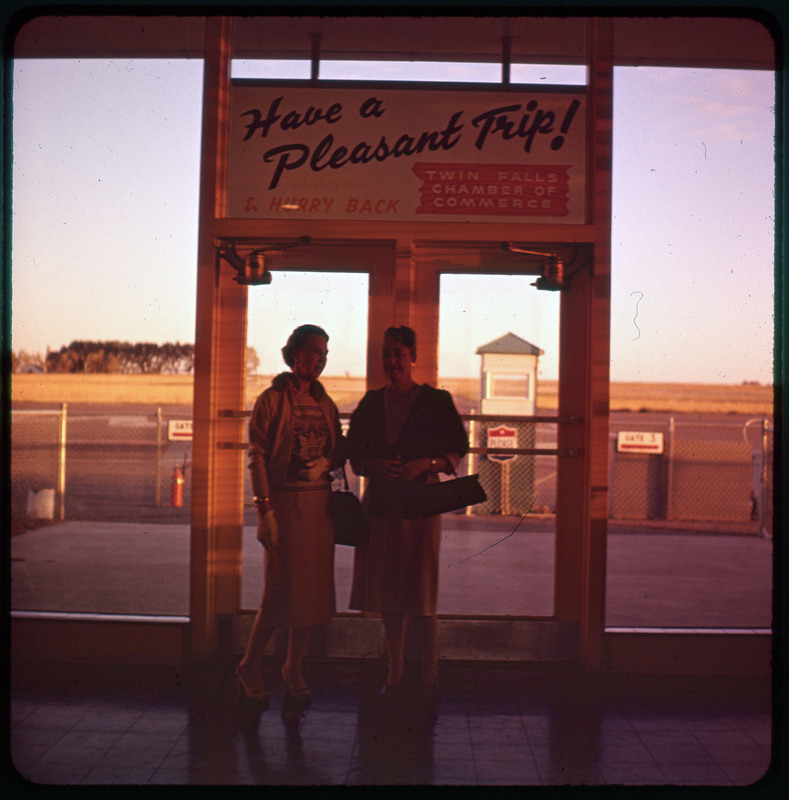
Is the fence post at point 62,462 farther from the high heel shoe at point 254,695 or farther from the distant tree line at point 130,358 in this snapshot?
the high heel shoe at point 254,695

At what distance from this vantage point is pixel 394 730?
3.48 m

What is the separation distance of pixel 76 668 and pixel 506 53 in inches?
162

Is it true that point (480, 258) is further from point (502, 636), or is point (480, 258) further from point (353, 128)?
point (502, 636)

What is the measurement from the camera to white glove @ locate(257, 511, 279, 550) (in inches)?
148

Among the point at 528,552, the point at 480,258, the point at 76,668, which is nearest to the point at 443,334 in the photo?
the point at 480,258

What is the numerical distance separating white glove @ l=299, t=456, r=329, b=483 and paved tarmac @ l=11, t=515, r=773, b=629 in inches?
27.9

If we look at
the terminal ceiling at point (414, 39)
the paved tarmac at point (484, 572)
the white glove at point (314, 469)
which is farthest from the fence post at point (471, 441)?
the terminal ceiling at point (414, 39)

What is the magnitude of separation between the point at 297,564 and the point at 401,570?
545 millimetres

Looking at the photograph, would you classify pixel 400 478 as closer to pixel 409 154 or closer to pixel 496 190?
pixel 496 190

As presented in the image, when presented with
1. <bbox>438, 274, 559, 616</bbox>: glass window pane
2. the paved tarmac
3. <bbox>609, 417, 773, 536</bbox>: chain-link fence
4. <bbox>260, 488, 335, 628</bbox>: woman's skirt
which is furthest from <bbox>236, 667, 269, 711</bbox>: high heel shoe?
<bbox>609, 417, 773, 536</bbox>: chain-link fence

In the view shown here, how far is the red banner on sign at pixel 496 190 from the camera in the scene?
415cm

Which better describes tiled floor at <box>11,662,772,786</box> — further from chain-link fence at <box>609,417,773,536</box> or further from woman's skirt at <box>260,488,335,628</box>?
chain-link fence at <box>609,417,773,536</box>

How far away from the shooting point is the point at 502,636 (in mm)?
4223

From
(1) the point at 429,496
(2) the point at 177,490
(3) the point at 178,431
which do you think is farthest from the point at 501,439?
(2) the point at 177,490
